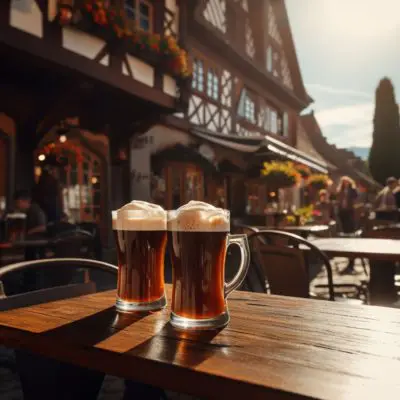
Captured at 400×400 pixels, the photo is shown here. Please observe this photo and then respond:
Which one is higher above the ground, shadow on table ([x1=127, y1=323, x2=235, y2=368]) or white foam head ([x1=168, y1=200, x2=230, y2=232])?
white foam head ([x1=168, y1=200, x2=230, y2=232])

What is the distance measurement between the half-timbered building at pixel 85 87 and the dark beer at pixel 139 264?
4478mm

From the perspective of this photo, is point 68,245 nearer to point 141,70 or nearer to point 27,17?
point 27,17

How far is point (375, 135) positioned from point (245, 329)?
Answer: 27.1 metres

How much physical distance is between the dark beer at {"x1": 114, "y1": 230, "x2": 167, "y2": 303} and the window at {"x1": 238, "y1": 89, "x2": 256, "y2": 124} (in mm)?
11852

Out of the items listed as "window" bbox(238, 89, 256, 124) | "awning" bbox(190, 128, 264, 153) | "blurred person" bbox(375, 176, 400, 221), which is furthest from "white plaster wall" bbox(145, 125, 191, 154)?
"blurred person" bbox(375, 176, 400, 221)

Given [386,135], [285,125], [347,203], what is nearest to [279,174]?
[347,203]

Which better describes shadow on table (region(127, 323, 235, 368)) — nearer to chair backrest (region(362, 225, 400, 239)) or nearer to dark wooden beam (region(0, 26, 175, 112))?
chair backrest (region(362, 225, 400, 239))

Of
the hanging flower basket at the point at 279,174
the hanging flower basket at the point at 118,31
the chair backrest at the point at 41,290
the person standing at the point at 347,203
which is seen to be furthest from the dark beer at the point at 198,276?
the person standing at the point at 347,203

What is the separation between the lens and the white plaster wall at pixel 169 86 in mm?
7613

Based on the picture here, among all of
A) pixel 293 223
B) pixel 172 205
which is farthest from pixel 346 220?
pixel 172 205

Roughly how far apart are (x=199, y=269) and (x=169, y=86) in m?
7.08

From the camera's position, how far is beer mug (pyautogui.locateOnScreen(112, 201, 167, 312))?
3.71 feet

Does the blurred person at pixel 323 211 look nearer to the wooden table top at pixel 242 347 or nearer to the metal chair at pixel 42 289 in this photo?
the metal chair at pixel 42 289

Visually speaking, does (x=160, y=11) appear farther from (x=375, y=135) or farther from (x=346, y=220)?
(x=375, y=135)
